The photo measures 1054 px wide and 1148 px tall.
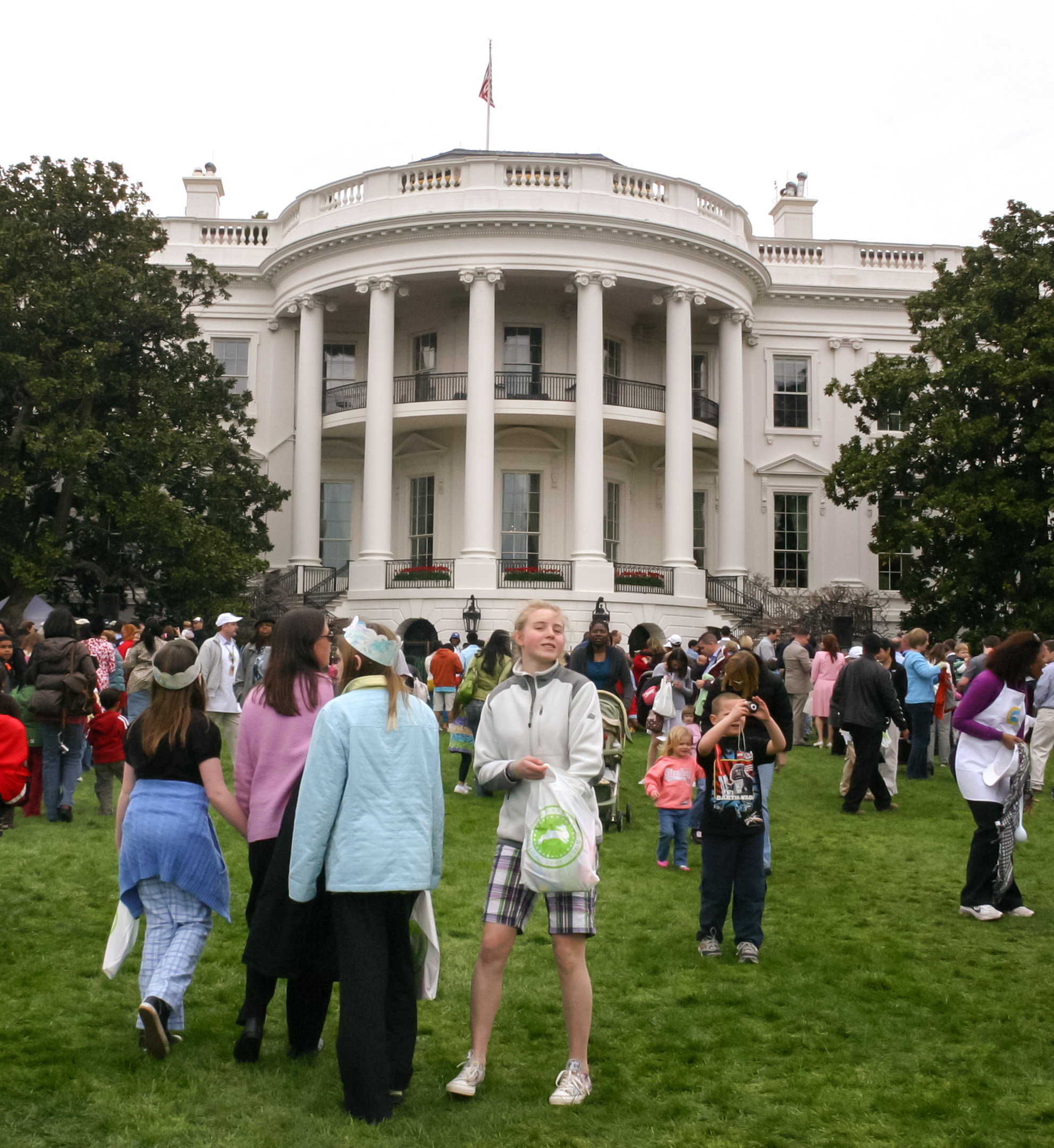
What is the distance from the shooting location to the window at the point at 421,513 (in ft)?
111

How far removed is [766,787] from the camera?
29.7ft

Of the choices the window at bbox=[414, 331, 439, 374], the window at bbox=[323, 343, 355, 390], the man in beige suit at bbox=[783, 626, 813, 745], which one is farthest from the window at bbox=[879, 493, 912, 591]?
the man in beige suit at bbox=[783, 626, 813, 745]

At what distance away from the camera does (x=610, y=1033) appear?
6051 millimetres

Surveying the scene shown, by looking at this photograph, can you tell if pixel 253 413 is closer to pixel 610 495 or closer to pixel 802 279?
pixel 610 495

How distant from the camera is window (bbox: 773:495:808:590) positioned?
36062 millimetres

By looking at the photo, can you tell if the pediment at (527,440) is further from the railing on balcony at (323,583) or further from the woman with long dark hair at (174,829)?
the woman with long dark hair at (174,829)

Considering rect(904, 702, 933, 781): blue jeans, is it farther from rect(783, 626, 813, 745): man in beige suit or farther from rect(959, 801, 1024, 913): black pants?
rect(959, 801, 1024, 913): black pants

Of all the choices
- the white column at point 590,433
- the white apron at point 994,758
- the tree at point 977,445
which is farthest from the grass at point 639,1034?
the white column at point 590,433

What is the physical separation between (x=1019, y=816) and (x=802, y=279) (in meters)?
30.2

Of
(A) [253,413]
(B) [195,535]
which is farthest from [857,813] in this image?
(A) [253,413]

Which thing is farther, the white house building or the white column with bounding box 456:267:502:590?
the white house building

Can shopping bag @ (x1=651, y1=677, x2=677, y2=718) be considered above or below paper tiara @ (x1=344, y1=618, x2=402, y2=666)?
below

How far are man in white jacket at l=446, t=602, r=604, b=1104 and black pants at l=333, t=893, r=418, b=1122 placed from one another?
32 cm

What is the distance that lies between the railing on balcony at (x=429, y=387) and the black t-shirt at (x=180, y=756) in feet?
90.2
